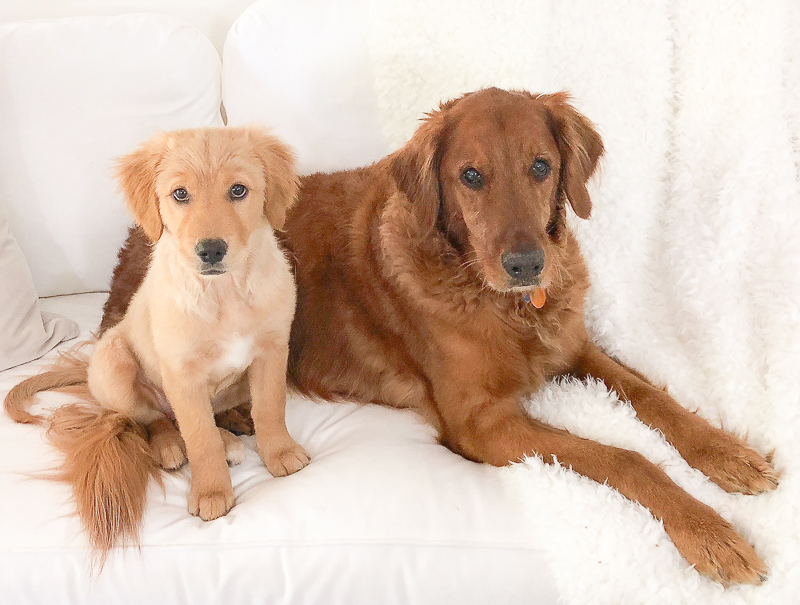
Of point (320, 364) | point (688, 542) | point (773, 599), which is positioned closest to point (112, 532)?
point (320, 364)

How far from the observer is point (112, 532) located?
46.3 inches

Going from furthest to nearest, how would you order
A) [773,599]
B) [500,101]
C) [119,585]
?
1. [500,101]
2. [119,585]
3. [773,599]

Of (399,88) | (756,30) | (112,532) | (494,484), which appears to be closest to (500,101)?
(399,88)

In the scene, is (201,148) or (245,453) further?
(245,453)

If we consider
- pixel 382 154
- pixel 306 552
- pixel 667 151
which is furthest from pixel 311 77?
pixel 306 552

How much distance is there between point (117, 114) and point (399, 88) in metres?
0.90

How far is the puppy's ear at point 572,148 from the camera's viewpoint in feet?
4.78

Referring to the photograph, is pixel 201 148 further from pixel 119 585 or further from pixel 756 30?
pixel 756 30

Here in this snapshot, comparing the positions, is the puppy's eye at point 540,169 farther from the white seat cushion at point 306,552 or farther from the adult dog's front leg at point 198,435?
the adult dog's front leg at point 198,435

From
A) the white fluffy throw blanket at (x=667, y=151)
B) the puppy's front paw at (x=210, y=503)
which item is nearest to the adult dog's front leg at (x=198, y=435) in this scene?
the puppy's front paw at (x=210, y=503)

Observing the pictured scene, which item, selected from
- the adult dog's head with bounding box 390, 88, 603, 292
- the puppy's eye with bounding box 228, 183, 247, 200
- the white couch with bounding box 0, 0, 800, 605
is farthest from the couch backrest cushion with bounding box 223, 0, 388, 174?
the puppy's eye with bounding box 228, 183, 247, 200

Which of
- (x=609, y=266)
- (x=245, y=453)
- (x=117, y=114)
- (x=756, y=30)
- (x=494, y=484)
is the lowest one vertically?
(x=245, y=453)

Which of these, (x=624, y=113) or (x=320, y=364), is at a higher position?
(x=624, y=113)

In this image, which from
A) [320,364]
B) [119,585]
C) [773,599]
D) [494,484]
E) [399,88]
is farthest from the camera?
[399,88]
